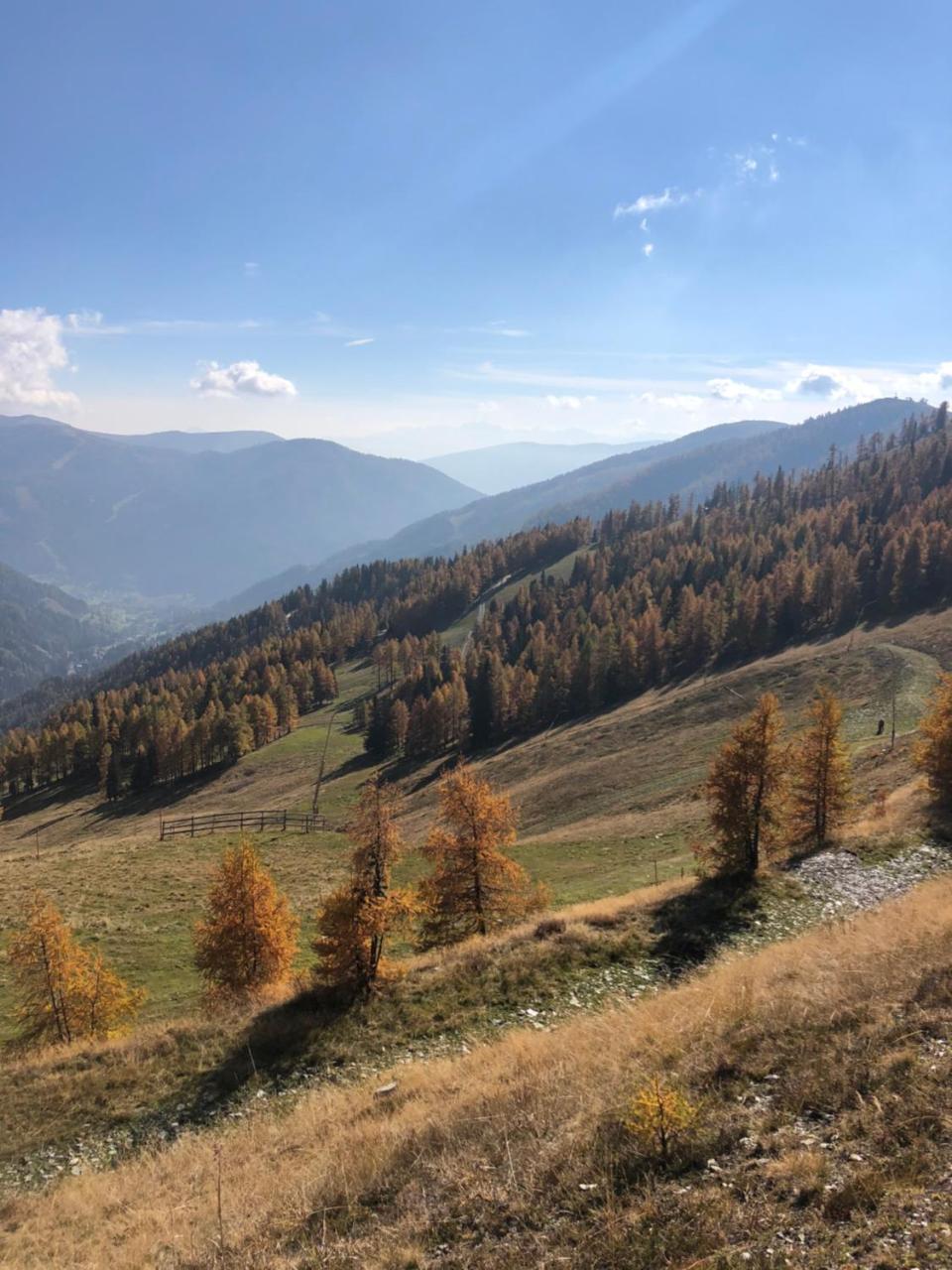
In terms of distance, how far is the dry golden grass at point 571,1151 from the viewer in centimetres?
798

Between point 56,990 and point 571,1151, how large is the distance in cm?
2386

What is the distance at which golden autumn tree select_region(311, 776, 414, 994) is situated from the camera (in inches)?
822

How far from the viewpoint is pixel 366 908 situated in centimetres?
2088

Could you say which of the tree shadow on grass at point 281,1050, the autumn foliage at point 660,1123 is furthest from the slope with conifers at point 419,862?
the autumn foliage at point 660,1123

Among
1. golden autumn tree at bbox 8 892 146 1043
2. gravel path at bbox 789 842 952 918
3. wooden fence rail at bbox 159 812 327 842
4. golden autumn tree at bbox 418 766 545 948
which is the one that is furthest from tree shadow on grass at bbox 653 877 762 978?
wooden fence rail at bbox 159 812 327 842

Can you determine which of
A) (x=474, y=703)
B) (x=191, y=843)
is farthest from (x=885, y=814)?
(x=474, y=703)

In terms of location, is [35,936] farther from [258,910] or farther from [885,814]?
[885,814]

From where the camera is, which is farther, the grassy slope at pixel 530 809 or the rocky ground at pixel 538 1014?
the grassy slope at pixel 530 809

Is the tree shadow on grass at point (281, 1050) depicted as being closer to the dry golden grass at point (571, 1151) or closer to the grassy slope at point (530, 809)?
the dry golden grass at point (571, 1151)

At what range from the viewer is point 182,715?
141 meters

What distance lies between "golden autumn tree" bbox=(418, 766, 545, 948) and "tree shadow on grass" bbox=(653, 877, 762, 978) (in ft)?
27.5

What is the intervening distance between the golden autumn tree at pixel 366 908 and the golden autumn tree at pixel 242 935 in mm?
5872

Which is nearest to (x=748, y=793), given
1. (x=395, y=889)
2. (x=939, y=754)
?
(x=939, y=754)

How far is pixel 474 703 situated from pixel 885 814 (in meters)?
86.9
